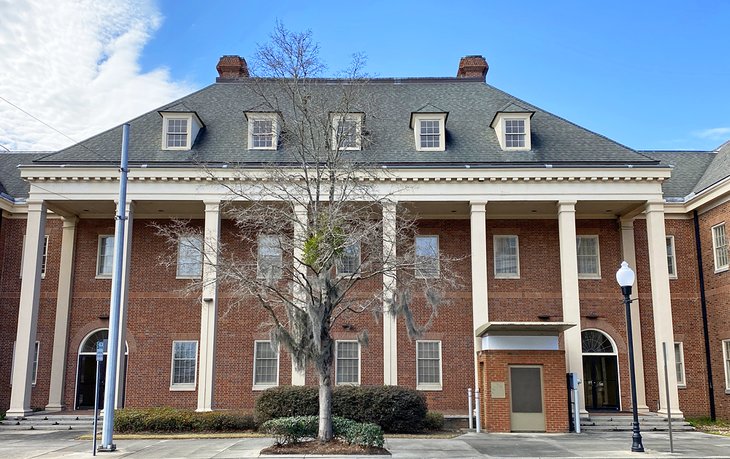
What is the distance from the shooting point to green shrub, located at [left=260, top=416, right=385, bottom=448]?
17.0 meters

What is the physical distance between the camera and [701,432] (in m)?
23.7

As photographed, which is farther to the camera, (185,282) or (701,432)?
(185,282)

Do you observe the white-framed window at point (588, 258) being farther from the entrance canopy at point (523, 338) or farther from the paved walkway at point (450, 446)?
the paved walkway at point (450, 446)

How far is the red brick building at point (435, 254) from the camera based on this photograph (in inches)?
1036

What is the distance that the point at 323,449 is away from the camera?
16.6 m

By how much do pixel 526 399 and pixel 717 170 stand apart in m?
14.2

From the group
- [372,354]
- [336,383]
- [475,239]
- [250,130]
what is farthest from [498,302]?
[250,130]

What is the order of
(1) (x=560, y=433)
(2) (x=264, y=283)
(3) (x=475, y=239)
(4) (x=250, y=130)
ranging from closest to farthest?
(2) (x=264, y=283), (1) (x=560, y=433), (3) (x=475, y=239), (4) (x=250, y=130)

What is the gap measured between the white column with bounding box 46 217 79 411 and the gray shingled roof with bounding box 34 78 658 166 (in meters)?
4.06

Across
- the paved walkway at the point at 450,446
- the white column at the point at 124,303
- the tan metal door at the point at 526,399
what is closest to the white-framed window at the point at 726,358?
the paved walkway at the point at 450,446

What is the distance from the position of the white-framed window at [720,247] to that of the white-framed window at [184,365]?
21.7m

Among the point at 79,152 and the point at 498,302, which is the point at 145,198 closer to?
the point at 79,152

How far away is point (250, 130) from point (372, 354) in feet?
34.6

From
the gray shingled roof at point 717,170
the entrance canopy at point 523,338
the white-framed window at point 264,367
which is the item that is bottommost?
the white-framed window at point 264,367
